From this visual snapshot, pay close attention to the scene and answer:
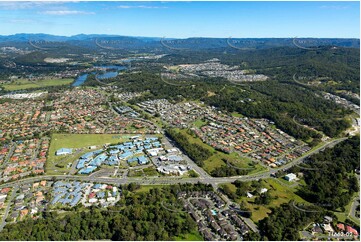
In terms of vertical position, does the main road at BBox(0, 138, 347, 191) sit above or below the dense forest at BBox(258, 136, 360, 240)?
below

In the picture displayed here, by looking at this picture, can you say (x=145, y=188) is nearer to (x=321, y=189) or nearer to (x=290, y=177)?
(x=290, y=177)

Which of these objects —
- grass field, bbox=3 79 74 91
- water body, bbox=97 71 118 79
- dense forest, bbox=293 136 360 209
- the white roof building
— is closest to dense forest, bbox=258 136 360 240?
dense forest, bbox=293 136 360 209

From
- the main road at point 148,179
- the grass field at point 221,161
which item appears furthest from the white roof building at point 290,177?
the grass field at point 221,161

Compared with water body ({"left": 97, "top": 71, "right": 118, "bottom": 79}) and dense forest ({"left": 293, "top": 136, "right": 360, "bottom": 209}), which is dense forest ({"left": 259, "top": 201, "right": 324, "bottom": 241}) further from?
water body ({"left": 97, "top": 71, "right": 118, "bottom": 79})

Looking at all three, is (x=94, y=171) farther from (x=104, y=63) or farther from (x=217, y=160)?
(x=104, y=63)

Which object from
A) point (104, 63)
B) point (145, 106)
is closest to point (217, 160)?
point (145, 106)

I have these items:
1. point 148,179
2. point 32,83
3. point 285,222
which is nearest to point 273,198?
point 285,222

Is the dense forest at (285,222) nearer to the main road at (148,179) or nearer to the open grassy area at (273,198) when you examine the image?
the open grassy area at (273,198)
